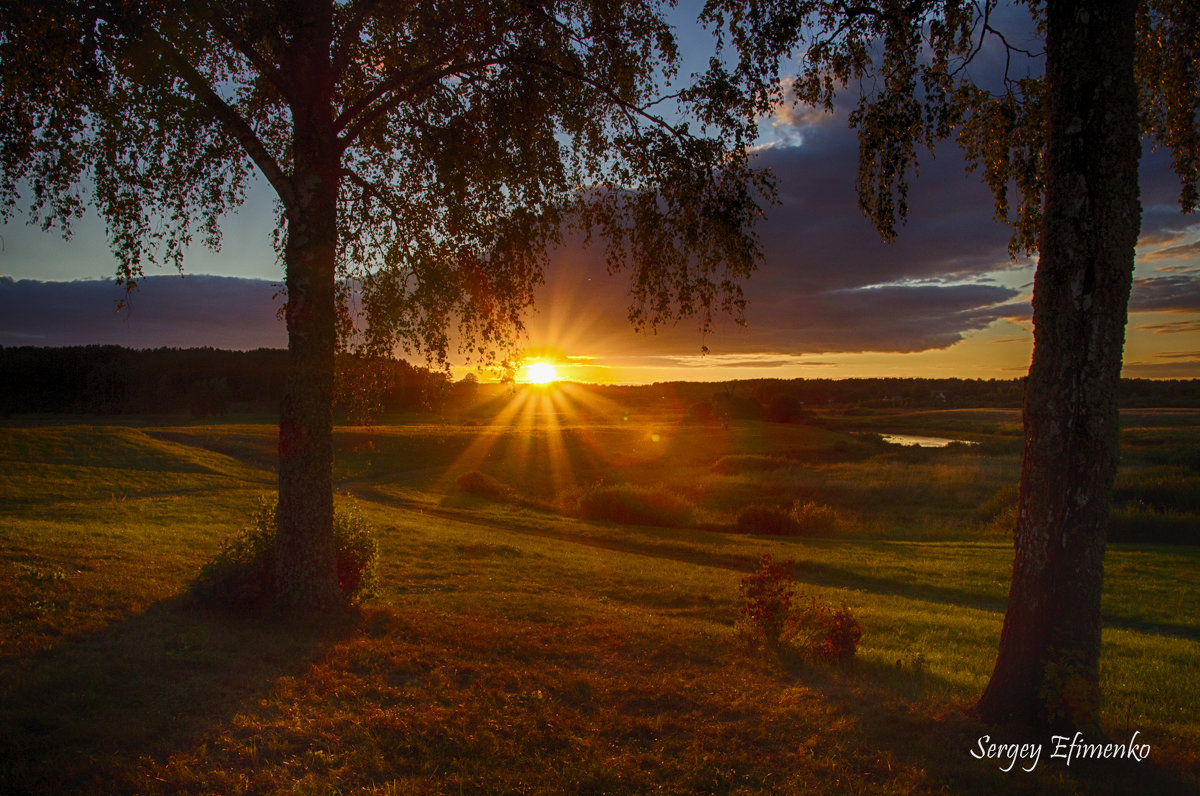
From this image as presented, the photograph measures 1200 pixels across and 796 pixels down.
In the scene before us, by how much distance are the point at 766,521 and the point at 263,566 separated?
33.1 metres

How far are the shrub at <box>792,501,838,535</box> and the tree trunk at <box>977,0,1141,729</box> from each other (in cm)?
3291

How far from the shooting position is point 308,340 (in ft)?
34.3

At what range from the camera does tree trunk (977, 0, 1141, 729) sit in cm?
682

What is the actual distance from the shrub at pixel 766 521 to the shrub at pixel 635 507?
11.5 ft

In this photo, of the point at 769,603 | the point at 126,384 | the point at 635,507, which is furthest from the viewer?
the point at 126,384

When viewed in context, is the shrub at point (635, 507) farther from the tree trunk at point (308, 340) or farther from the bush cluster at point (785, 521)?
the tree trunk at point (308, 340)

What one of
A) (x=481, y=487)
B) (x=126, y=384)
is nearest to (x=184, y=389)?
(x=126, y=384)

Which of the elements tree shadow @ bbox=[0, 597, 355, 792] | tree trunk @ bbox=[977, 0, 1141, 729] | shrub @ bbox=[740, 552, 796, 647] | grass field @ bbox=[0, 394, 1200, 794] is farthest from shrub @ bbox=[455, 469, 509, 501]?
tree trunk @ bbox=[977, 0, 1141, 729]

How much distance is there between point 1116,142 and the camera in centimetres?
682

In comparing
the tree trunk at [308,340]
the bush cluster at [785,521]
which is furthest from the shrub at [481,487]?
the tree trunk at [308,340]

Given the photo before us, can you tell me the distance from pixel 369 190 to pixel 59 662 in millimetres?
8658

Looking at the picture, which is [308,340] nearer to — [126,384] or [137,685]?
[137,685]

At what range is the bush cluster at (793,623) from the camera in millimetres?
10227

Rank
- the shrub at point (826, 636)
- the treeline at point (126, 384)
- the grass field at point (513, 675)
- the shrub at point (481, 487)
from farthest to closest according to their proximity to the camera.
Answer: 1. the treeline at point (126, 384)
2. the shrub at point (481, 487)
3. the shrub at point (826, 636)
4. the grass field at point (513, 675)
